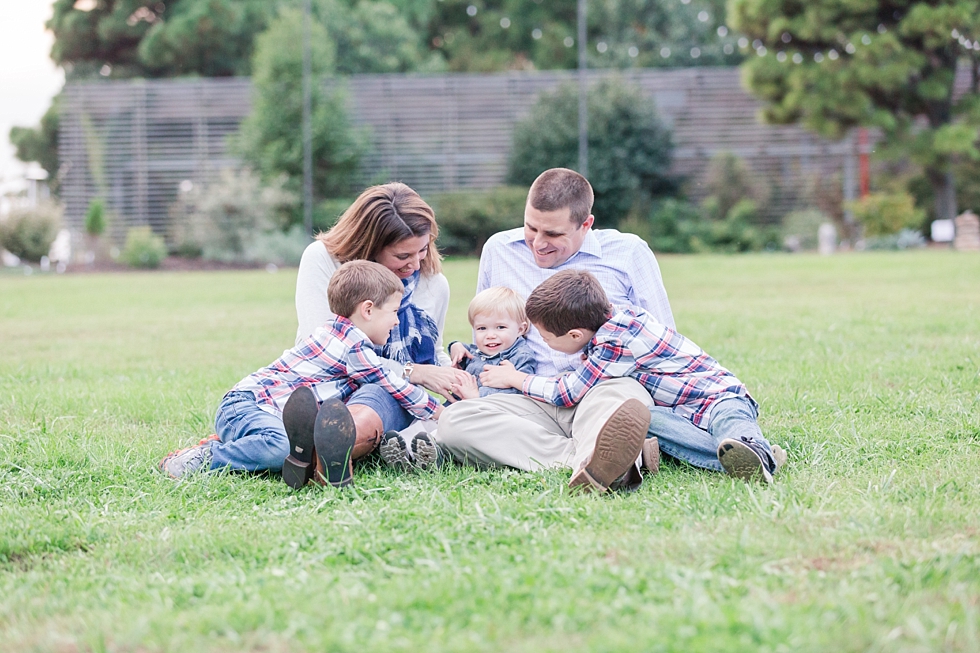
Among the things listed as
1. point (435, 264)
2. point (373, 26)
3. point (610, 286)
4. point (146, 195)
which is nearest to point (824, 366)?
point (610, 286)

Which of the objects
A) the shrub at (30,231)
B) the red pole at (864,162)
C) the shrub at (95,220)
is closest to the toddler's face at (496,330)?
the shrub at (30,231)

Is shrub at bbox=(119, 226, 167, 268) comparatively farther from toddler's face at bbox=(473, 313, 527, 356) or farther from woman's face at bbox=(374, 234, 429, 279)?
toddler's face at bbox=(473, 313, 527, 356)

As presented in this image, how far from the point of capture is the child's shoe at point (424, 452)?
3.42 meters

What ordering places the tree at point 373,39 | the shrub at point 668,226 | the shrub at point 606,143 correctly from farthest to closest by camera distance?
1. the tree at point 373,39
2. the shrub at point 606,143
3. the shrub at point 668,226

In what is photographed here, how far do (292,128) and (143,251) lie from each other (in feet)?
14.7

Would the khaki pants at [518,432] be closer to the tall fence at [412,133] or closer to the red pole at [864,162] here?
the tall fence at [412,133]

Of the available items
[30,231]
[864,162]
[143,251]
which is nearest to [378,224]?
[143,251]

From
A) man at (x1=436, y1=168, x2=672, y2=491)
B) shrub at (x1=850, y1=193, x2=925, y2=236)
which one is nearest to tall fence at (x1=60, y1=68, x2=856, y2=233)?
shrub at (x1=850, y1=193, x2=925, y2=236)

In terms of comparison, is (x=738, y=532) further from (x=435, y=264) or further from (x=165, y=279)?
(x=165, y=279)

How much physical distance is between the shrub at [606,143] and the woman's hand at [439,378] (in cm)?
1747

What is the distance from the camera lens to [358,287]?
12.0 ft

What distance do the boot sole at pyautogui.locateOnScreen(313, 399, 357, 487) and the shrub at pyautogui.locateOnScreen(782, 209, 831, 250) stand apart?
18.0 m

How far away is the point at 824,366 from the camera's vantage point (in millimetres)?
5633

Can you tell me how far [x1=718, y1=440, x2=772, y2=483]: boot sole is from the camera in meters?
3.12
